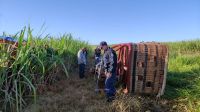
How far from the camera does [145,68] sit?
8.70 m

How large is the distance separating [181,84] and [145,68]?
141 cm

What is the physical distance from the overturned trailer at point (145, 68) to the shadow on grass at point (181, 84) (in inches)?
15.5

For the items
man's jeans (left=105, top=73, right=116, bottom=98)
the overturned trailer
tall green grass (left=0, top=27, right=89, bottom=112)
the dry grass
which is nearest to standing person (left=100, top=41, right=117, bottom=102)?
man's jeans (left=105, top=73, right=116, bottom=98)

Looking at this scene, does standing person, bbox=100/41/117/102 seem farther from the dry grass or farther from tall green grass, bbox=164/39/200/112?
tall green grass, bbox=164/39/200/112

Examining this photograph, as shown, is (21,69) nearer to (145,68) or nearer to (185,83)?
(145,68)

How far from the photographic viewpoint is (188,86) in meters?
A: 9.11

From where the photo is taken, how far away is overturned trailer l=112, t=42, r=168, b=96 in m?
8.67

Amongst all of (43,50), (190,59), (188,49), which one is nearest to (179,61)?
(190,59)

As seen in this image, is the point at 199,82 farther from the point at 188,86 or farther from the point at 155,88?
the point at 155,88

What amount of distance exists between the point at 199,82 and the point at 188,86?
1.04 feet

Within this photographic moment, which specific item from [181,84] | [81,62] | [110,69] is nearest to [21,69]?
[110,69]

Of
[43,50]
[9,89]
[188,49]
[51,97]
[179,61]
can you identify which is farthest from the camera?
[188,49]

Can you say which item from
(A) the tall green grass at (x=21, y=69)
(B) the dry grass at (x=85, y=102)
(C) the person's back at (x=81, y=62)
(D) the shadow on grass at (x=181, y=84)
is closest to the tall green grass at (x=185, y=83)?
(D) the shadow on grass at (x=181, y=84)

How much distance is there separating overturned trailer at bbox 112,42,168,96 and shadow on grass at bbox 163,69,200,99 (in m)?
0.39
